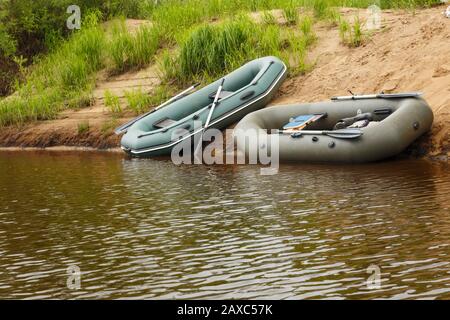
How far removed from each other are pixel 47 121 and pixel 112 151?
2.13 meters

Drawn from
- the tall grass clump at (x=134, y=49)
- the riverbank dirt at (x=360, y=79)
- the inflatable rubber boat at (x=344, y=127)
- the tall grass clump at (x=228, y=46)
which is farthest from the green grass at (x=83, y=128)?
the inflatable rubber boat at (x=344, y=127)

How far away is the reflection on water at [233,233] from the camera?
283 inches

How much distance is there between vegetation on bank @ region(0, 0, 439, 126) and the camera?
17.1 m

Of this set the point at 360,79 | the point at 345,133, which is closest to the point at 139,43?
the point at 360,79

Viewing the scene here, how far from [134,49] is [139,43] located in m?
0.16

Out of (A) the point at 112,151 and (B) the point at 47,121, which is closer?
(A) the point at 112,151

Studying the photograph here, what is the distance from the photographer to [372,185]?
1085cm

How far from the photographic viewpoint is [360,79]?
1491cm

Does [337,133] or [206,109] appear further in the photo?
[206,109]

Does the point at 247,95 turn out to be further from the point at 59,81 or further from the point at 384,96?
the point at 59,81

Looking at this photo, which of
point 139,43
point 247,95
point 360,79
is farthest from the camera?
point 139,43

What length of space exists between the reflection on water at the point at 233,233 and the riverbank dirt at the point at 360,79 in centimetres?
161

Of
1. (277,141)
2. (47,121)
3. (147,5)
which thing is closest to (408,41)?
(277,141)

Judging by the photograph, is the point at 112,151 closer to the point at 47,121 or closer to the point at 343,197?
the point at 47,121
